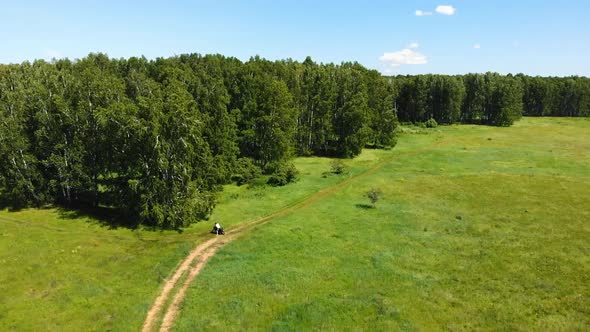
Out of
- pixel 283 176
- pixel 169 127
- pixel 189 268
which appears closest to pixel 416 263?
pixel 189 268

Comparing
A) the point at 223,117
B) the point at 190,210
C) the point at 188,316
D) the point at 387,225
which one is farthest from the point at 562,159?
the point at 188,316

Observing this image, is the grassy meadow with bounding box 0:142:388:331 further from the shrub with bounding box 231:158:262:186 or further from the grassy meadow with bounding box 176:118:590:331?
the shrub with bounding box 231:158:262:186

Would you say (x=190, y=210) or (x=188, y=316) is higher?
(x=190, y=210)

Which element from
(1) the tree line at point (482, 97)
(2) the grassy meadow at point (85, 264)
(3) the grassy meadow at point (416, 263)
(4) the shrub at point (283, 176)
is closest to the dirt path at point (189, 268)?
(2) the grassy meadow at point (85, 264)

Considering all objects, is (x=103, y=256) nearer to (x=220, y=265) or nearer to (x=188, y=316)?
(x=220, y=265)

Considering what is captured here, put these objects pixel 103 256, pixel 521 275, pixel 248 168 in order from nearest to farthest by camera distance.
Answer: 1. pixel 521 275
2. pixel 103 256
3. pixel 248 168

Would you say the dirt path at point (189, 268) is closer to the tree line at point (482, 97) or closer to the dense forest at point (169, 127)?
the dense forest at point (169, 127)
